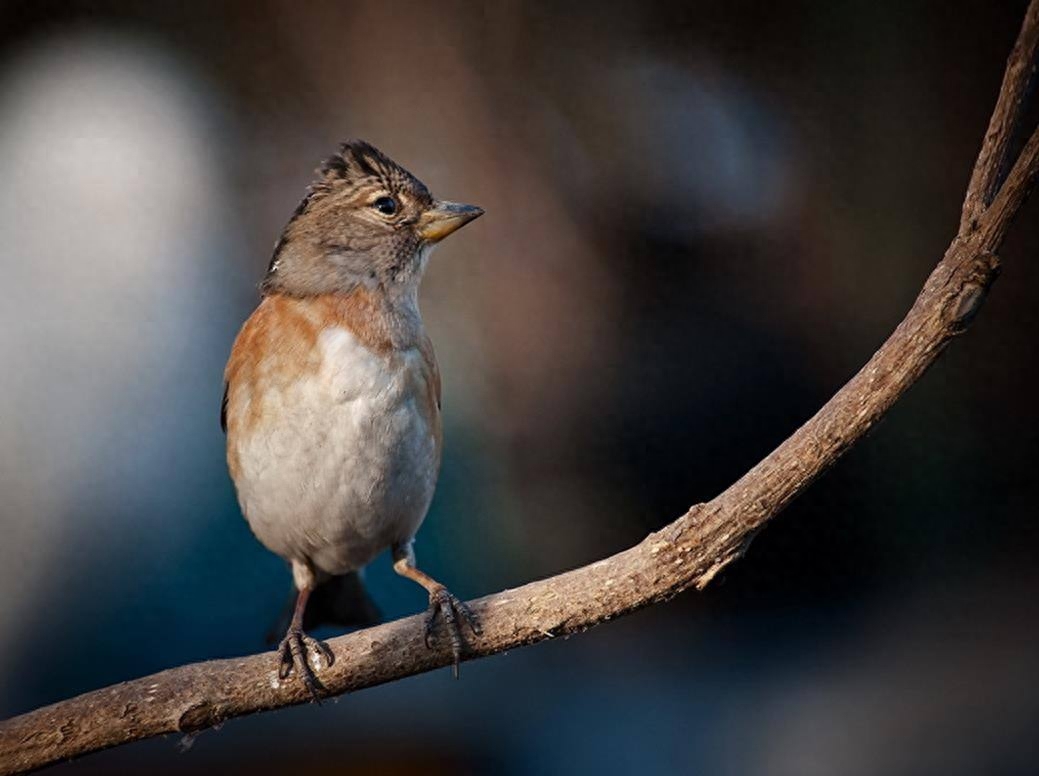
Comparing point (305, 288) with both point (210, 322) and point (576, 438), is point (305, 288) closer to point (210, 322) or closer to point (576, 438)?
point (210, 322)

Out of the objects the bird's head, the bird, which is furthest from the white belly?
the bird's head

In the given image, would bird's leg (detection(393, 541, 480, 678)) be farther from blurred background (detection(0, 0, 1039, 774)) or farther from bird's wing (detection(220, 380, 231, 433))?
blurred background (detection(0, 0, 1039, 774))

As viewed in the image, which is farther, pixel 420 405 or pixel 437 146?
pixel 437 146

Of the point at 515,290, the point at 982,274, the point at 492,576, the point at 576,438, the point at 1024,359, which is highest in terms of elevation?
the point at 982,274

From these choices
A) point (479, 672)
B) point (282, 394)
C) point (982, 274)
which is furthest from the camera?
point (479, 672)

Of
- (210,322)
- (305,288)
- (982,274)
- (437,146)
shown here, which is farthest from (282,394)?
(437,146)

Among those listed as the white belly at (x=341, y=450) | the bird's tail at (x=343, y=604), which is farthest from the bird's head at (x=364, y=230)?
the bird's tail at (x=343, y=604)

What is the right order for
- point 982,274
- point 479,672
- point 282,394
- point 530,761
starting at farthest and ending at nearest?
point 479,672 < point 530,761 < point 282,394 < point 982,274

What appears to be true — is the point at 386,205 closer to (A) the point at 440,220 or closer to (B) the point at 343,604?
(A) the point at 440,220
